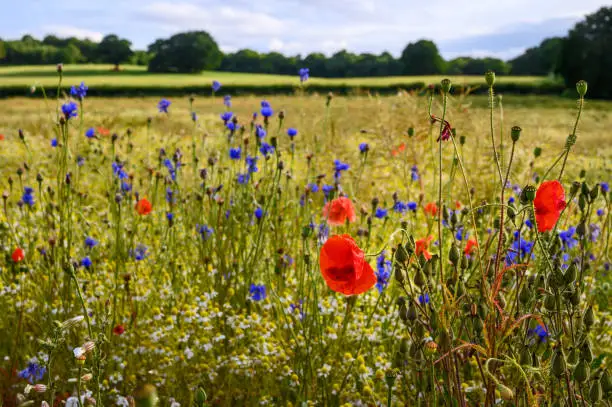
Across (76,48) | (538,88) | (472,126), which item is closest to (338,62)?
(538,88)

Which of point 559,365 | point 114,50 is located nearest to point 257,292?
point 559,365

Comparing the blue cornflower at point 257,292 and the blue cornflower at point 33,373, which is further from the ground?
the blue cornflower at point 257,292

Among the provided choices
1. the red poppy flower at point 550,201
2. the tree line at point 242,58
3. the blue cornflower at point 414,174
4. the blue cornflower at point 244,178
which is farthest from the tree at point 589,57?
the red poppy flower at point 550,201

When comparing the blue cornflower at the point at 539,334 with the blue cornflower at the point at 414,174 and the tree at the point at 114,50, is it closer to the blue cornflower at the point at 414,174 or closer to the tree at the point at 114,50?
the blue cornflower at the point at 414,174

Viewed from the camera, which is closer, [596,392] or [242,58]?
[596,392]

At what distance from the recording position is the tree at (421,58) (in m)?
68.5

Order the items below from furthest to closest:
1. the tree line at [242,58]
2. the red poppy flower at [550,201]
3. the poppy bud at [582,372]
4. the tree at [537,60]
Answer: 1. the tree line at [242,58]
2. the tree at [537,60]
3. the red poppy flower at [550,201]
4. the poppy bud at [582,372]

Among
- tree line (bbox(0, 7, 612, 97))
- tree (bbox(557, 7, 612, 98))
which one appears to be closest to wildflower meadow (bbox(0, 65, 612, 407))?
tree (bbox(557, 7, 612, 98))

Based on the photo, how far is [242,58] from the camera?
7312 centimetres

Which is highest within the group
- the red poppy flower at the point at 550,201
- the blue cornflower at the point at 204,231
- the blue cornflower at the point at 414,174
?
the red poppy flower at the point at 550,201

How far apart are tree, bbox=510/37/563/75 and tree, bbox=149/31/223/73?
33820 millimetres

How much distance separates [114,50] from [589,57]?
50.6 m

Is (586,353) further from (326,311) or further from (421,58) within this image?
(421,58)

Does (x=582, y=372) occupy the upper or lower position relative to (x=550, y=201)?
lower
